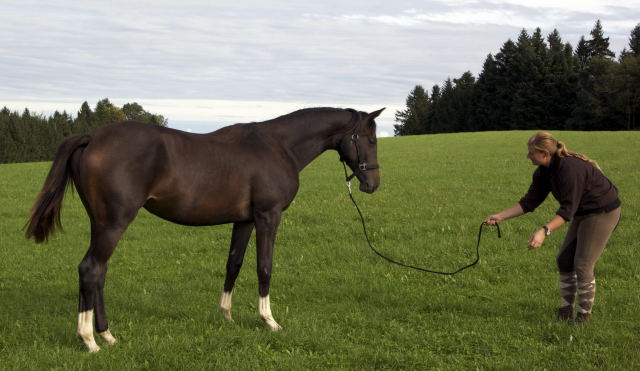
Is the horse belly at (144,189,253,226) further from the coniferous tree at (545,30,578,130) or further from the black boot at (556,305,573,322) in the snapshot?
the coniferous tree at (545,30,578,130)

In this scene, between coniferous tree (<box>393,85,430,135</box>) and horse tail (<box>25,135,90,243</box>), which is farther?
coniferous tree (<box>393,85,430,135</box>)

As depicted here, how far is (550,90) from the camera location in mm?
91875

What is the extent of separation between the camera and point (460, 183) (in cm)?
2317

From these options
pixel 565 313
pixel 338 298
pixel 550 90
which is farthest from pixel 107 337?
pixel 550 90

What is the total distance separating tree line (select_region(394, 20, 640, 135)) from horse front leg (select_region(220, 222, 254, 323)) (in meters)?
80.1

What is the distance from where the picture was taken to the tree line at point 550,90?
258ft

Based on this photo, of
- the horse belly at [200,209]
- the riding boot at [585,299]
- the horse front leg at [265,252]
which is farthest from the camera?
the riding boot at [585,299]

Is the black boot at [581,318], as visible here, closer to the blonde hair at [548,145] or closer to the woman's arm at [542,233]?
the woman's arm at [542,233]

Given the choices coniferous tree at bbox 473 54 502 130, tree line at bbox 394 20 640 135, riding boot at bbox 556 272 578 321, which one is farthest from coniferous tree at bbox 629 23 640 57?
riding boot at bbox 556 272 578 321

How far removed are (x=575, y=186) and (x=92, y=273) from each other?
5.74m

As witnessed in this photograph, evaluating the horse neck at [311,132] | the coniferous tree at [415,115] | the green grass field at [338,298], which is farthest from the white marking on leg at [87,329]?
the coniferous tree at [415,115]

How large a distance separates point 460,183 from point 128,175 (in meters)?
18.4

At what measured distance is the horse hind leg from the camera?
645 centimetres

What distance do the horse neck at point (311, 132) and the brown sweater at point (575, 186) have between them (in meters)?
2.69
